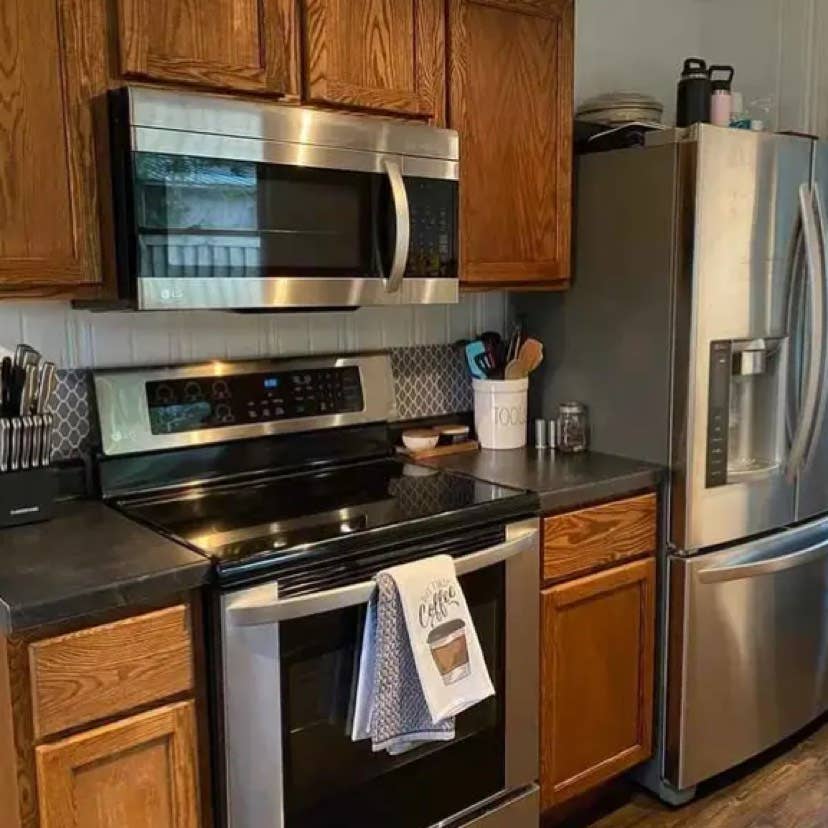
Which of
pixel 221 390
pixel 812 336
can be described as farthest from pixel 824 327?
pixel 221 390

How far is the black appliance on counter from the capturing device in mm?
1553

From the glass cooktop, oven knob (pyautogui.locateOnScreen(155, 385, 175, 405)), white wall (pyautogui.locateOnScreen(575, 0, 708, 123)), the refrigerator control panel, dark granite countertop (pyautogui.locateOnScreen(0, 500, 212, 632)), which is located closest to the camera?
dark granite countertop (pyautogui.locateOnScreen(0, 500, 212, 632))

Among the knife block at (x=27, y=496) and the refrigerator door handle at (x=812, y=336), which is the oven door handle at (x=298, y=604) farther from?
the refrigerator door handle at (x=812, y=336)

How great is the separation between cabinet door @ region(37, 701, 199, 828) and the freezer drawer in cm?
127

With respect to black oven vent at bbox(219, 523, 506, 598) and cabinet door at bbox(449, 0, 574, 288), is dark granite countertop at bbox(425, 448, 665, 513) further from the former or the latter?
cabinet door at bbox(449, 0, 574, 288)

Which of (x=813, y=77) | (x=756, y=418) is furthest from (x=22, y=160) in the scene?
(x=813, y=77)

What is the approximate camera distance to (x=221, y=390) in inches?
81.8

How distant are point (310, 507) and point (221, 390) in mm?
390

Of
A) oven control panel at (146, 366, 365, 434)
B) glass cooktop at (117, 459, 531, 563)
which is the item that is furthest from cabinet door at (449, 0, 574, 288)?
glass cooktop at (117, 459, 531, 563)

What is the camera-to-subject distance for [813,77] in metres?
2.79

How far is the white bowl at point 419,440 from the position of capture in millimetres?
2393

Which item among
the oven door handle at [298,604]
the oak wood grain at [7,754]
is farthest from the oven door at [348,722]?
the oak wood grain at [7,754]

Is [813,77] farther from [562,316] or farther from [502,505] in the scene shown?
[502,505]

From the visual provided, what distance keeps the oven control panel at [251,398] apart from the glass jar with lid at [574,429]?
0.55 metres
